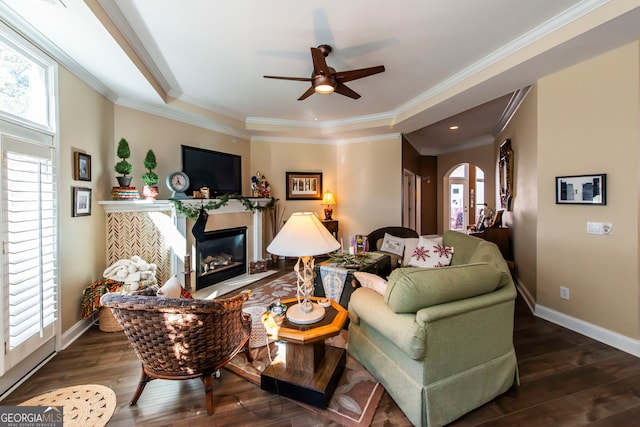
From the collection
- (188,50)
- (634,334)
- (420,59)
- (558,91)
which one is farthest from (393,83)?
(634,334)

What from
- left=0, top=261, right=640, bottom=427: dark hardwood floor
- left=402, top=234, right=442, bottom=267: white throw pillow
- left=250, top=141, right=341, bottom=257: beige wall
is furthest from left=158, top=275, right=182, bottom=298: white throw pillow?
left=250, top=141, right=341, bottom=257: beige wall

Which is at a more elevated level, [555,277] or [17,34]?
[17,34]

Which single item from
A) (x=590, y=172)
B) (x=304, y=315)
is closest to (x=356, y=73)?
(x=304, y=315)

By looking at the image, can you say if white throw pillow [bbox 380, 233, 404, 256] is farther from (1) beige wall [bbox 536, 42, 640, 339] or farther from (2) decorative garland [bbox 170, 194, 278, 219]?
(2) decorative garland [bbox 170, 194, 278, 219]

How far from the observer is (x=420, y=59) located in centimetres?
288

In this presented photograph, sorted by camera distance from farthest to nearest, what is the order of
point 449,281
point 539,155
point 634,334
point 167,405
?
point 539,155
point 634,334
point 167,405
point 449,281

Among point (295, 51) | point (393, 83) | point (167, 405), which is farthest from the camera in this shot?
point (393, 83)

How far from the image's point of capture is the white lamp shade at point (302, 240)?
1688mm

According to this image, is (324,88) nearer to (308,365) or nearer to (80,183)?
(308,365)

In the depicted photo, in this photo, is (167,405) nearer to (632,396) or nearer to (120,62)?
(120,62)

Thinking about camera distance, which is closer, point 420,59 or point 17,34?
point 17,34

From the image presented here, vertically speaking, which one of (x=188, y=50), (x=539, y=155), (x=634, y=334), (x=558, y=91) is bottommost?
(x=634, y=334)

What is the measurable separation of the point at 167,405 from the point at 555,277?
382cm

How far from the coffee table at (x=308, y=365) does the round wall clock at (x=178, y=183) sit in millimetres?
2750
